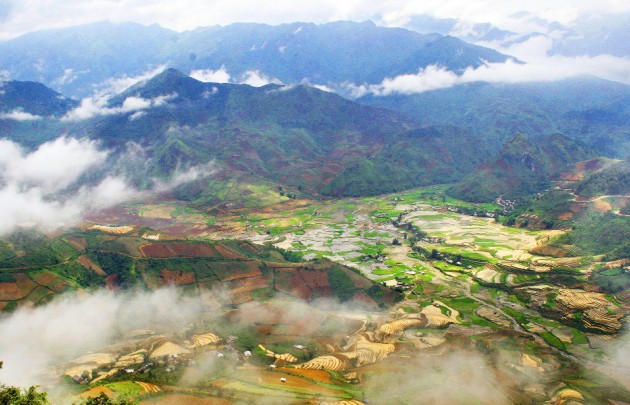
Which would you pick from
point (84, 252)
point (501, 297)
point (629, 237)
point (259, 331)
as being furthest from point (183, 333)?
point (629, 237)

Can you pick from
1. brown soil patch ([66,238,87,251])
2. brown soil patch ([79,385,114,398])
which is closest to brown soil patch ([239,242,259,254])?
brown soil patch ([66,238,87,251])

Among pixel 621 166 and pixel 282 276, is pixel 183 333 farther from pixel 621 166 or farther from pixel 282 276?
pixel 621 166

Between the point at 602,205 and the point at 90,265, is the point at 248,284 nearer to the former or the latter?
the point at 90,265

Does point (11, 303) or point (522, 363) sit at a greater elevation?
point (11, 303)

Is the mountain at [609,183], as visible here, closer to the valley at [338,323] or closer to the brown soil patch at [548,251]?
the valley at [338,323]

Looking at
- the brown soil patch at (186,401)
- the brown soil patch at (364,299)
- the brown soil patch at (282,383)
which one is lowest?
the brown soil patch at (364,299)

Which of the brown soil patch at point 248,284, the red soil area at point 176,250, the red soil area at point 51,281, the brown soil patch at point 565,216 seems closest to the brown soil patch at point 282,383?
the brown soil patch at point 248,284

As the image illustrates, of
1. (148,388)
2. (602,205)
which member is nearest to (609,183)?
(602,205)
